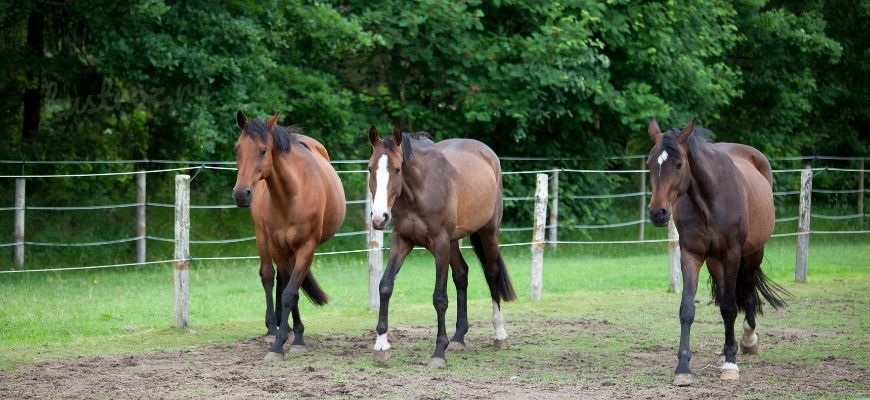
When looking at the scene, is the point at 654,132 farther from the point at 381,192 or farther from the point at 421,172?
the point at 381,192

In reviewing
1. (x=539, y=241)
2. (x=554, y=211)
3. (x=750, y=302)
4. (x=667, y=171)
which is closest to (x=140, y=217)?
(x=539, y=241)

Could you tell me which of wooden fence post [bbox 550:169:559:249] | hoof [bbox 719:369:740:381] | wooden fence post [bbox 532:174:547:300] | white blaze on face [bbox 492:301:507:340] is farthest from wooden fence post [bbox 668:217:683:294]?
hoof [bbox 719:369:740:381]

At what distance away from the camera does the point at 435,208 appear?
8.08 metres

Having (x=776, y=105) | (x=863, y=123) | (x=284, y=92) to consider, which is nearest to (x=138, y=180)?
(x=284, y=92)

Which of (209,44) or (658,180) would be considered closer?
(658,180)

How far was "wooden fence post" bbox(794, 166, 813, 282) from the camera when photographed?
1343cm

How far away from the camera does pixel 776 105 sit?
2048cm

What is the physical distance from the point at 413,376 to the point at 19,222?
26.0ft

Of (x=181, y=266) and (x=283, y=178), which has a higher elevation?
(x=283, y=178)

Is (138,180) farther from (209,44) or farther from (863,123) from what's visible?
(863,123)

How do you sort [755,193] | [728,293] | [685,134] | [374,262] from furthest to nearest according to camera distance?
1. [374,262]
2. [755,193]
3. [728,293]
4. [685,134]

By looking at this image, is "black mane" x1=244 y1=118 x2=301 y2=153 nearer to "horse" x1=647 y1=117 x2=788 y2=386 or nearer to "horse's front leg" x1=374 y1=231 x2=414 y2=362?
"horse's front leg" x1=374 y1=231 x2=414 y2=362

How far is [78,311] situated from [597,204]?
9.65 meters

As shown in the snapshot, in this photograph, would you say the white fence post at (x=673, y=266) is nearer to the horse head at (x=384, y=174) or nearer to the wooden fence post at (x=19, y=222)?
the horse head at (x=384, y=174)
